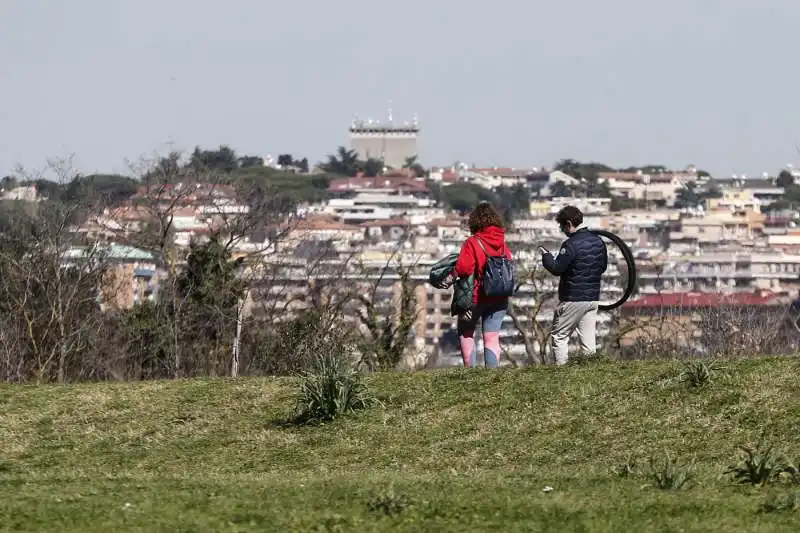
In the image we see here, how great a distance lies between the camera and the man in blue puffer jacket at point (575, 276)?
12664mm

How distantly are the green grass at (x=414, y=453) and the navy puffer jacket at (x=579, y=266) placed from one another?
1109mm

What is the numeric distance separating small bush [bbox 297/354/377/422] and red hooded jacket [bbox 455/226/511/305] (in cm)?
169

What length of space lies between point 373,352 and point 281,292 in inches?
476

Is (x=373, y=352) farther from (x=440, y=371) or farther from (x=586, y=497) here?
(x=586, y=497)

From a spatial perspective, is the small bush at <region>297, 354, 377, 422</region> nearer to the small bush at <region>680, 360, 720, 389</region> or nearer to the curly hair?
A: the small bush at <region>680, 360, 720, 389</region>

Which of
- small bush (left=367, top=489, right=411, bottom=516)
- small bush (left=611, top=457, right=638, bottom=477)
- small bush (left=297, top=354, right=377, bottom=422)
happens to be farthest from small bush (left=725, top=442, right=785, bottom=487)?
small bush (left=297, top=354, right=377, bottom=422)

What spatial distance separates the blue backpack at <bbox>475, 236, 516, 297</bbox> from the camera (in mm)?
12758

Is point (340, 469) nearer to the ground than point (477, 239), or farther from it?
nearer to the ground

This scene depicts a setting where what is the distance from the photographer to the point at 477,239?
12914 millimetres

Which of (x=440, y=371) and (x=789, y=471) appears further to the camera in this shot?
(x=440, y=371)

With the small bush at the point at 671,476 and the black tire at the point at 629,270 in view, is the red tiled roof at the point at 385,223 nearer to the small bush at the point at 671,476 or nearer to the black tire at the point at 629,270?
the black tire at the point at 629,270

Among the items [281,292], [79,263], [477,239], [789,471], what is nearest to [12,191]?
[281,292]

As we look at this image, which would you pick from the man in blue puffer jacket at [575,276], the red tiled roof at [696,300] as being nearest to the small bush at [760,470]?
the man in blue puffer jacket at [575,276]

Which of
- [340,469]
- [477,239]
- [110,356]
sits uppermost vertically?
[477,239]
